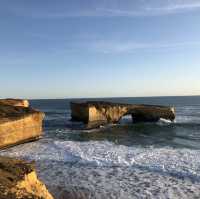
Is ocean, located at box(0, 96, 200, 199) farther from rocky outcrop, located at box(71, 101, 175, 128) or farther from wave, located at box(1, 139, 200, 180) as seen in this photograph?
rocky outcrop, located at box(71, 101, 175, 128)

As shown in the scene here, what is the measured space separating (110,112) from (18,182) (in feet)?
114

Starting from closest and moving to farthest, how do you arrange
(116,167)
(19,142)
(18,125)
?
(116,167), (18,125), (19,142)

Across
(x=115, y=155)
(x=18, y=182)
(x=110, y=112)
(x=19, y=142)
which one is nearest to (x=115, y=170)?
(x=115, y=155)

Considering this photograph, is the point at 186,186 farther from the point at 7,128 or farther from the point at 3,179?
the point at 7,128

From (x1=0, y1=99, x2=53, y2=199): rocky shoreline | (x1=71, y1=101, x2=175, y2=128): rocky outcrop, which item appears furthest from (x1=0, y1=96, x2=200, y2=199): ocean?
(x1=71, y1=101, x2=175, y2=128): rocky outcrop

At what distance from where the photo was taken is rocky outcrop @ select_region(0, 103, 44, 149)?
23881 mm

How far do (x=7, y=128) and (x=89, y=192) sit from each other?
11.8m

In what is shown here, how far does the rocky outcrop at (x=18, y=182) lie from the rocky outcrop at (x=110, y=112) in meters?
29.2

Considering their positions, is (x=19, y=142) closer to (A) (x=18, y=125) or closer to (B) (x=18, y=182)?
(A) (x=18, y=125)

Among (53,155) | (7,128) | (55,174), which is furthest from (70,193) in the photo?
(7,128)

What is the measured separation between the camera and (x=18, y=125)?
25359mm

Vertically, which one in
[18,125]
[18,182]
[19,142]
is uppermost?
Result: [18,125]

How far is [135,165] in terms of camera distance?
60.4 feet

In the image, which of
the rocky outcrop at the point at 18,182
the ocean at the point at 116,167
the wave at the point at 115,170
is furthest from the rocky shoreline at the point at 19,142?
the wave at the point at 115,170
